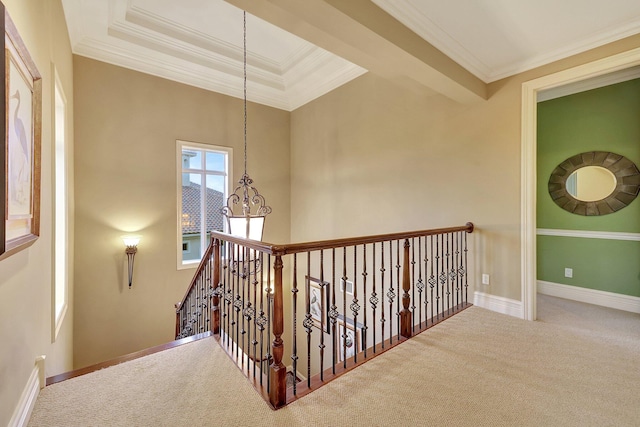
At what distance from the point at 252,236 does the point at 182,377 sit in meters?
1.29

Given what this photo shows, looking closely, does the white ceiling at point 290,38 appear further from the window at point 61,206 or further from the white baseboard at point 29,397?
the white baseboard at point 29,397

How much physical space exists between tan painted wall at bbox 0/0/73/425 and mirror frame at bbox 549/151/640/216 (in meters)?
5.39

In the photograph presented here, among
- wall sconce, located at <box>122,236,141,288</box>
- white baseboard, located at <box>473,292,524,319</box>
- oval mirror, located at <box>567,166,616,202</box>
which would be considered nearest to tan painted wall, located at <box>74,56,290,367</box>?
wall sconce, located at <box>122,236,141,288</box>

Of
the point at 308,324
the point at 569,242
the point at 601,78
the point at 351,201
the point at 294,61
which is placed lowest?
the point at 308,324

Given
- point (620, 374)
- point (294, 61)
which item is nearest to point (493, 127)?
point (620, 374)

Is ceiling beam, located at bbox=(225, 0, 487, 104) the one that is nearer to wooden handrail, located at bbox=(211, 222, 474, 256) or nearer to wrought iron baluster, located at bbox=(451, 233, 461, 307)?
wooden handrail, located at bbox=(211, 222, 474, 256)

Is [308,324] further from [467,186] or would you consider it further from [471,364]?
[467,186]

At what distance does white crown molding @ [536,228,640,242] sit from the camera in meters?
3.29

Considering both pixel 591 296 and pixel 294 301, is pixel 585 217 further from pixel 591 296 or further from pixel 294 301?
pixel 294 301

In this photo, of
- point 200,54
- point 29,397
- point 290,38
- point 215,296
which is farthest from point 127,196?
point 290,38

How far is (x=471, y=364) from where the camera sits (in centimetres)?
206

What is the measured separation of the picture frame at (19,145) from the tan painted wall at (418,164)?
3.46 metres

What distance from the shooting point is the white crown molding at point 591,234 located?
10.8ft

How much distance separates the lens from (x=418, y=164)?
3707 millimetres
